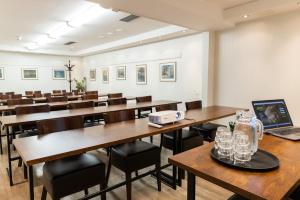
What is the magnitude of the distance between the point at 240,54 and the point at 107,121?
3558 mm

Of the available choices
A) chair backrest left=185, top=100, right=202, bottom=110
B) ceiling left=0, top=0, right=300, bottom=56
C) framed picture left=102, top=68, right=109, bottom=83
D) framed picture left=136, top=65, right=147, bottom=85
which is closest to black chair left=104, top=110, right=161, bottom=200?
chair backrest left=185, top=100, right=202, bottom=110

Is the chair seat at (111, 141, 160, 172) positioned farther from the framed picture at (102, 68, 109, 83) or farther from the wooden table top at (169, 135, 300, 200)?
the framed picture at (102, 68, 109, 83)

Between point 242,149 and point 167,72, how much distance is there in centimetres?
520

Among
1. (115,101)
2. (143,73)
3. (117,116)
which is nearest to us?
(117,116)

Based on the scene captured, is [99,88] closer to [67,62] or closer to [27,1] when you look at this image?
[67,62]

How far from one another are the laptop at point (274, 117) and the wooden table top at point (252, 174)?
0.45m

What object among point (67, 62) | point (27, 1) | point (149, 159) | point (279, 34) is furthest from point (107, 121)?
point (67, 62)

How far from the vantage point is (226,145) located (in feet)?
4.38

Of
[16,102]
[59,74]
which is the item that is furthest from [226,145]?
[59,74]

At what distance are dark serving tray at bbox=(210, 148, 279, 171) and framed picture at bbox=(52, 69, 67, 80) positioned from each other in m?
10.5

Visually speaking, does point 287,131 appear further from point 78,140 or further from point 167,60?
point 167,60

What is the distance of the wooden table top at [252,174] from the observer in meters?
0.96

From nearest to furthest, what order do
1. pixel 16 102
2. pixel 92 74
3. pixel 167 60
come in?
pixel 16 102
pixel 167 60
pixel 92 74

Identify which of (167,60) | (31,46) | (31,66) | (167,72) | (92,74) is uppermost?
(31,46)
